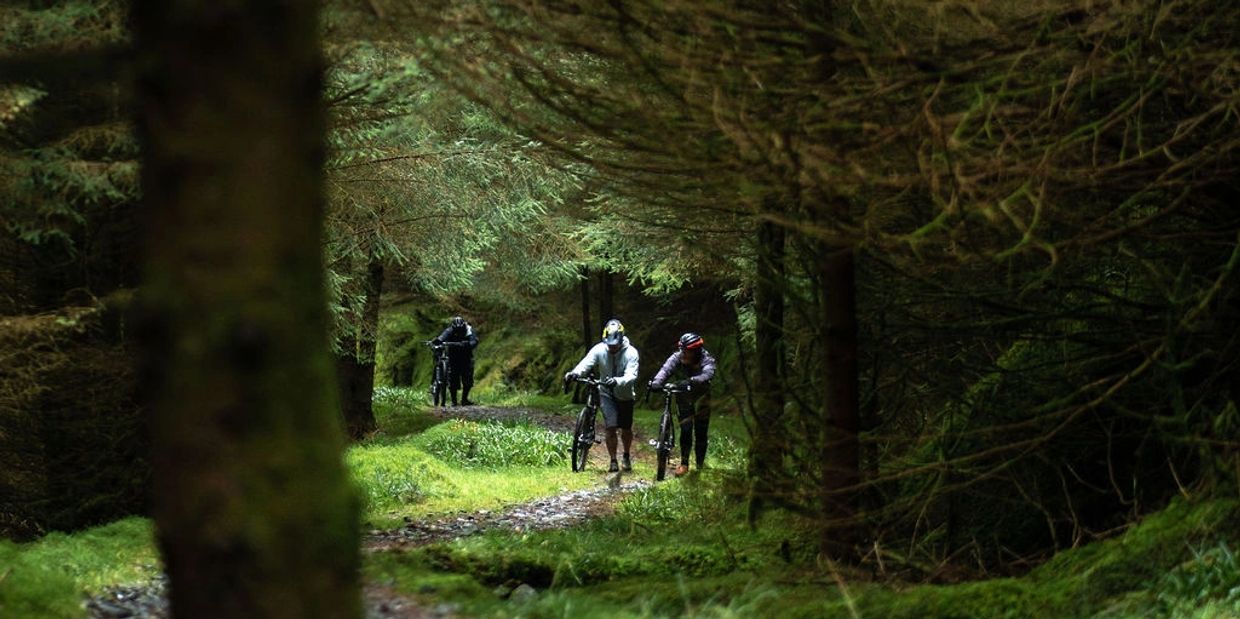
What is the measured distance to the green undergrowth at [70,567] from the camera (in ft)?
18.4

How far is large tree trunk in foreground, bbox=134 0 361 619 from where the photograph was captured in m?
2.60

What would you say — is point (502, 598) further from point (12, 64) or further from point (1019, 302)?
point (12, 64)

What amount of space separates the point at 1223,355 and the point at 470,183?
1239 cm

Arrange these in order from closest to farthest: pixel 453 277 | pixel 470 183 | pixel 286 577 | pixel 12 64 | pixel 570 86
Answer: pixel 286 577, pixel 12 64, pixel 570 86, pixel 470 183, pixel 453 277

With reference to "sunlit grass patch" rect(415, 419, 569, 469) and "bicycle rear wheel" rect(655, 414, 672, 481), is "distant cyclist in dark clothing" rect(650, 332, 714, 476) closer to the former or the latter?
"bicycle rear wheel" rect(655, 414, 672, 481)

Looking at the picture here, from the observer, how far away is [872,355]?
7586 millimetres

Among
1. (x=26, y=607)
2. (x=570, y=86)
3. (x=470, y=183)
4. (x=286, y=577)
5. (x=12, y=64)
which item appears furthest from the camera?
(x=470, y=183)

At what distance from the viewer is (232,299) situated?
2604mm

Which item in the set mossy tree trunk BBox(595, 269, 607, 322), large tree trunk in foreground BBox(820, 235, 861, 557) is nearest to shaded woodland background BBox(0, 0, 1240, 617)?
large tree trunk in foreground BBox(820, 235, 861, 557)

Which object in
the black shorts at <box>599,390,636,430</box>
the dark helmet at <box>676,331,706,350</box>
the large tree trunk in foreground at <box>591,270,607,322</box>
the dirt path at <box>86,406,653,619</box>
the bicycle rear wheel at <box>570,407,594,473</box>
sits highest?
the large tree trunk in foreground at <box>591,270,607,322</box>

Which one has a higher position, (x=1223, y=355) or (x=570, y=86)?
(x=570, y=86)

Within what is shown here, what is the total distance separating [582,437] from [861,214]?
1107 centimetres

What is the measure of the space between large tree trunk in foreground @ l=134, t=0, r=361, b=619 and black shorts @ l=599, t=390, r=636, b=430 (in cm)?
1348

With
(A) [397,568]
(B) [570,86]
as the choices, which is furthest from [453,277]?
(B) [570,86]
